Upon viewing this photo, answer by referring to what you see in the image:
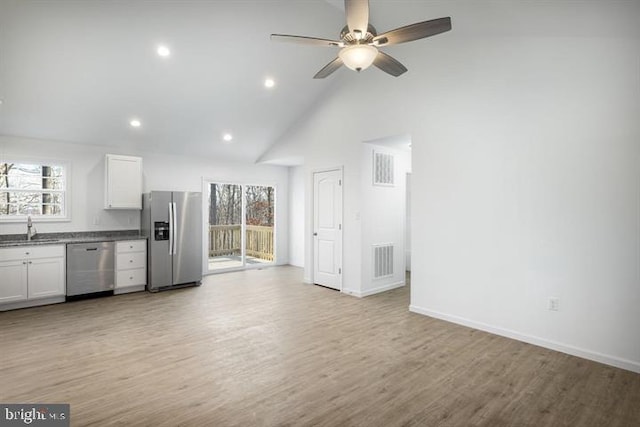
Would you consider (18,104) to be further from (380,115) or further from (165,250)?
(380,115)

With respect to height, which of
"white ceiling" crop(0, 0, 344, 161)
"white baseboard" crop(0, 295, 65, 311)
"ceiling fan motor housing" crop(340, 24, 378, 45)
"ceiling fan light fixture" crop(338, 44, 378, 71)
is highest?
"white ceiling" crop(0, 0, 344, 161)

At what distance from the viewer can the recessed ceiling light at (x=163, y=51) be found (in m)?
4.24

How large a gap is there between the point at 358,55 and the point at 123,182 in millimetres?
4723

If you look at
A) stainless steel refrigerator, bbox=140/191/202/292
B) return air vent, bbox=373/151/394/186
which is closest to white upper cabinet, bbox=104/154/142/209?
stainless steel refrigerator, bbox=140/191/202/292

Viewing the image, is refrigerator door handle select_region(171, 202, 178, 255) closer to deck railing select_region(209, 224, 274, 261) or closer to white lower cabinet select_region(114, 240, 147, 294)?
white lower cabinet select_region(114, 240, 147, 294)

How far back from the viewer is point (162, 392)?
8.58ft

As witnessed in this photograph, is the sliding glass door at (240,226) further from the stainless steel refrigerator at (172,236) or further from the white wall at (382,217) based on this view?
the white wall at (382,217)

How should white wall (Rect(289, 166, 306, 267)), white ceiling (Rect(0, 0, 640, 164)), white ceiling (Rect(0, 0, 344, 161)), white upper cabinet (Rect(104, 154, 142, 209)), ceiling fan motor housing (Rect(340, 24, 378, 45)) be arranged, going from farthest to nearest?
white wall (Rect(289, 166, 306, 267)), white upper cabinet (Rect(104, 154, 142, 209)), white ceiling (Rect(0, 0, 344, 161)), white ceiling (Rect(0, 0, 640, 164)), ceiling fan motor housing (Rect(340, 24, 378, 45))

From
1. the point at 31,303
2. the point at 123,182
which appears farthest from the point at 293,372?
the point at 123,182

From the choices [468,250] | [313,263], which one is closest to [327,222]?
[313,263]

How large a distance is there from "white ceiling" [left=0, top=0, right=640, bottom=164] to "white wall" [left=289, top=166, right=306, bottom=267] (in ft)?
7.53

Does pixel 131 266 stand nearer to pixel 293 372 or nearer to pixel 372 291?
pixel 372 291

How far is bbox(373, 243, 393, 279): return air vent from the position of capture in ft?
18.4

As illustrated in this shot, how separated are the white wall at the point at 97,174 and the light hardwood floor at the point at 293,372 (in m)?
1.64
